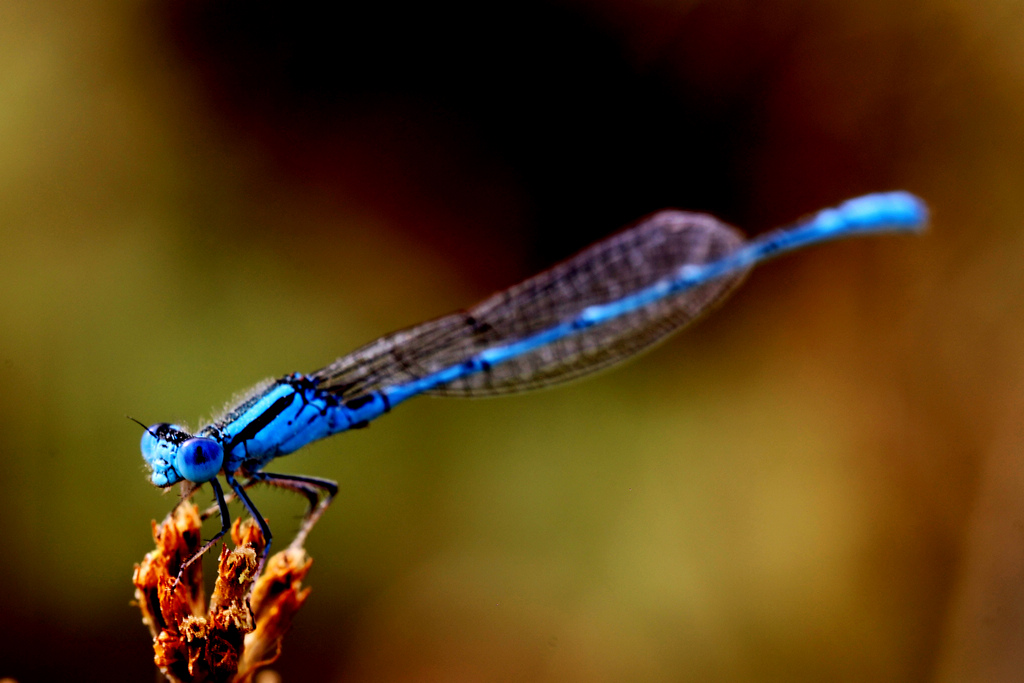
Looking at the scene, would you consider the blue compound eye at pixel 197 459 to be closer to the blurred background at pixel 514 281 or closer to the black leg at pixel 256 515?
the black leg at pixel 256 515

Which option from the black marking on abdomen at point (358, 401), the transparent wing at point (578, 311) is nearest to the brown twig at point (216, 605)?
the black marking on abdomen at point (358, 401)

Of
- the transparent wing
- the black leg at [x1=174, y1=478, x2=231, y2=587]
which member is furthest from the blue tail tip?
the black leg at [x1=174, y1=478, x2=231, y2=587]

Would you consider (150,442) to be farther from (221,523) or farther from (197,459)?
(221,523)

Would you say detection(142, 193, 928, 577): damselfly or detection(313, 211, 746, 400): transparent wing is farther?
detection(313, 211, 746, 400): transparent wing

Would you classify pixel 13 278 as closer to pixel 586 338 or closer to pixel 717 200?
pixel 586 338

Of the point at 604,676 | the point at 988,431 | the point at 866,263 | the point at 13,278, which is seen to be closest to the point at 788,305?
the point at 866,263

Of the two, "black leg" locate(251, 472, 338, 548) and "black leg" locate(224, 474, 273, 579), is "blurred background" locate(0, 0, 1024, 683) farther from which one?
"black leg" locate(224, 474, 273, 579)

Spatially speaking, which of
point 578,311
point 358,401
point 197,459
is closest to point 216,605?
point 197,459
